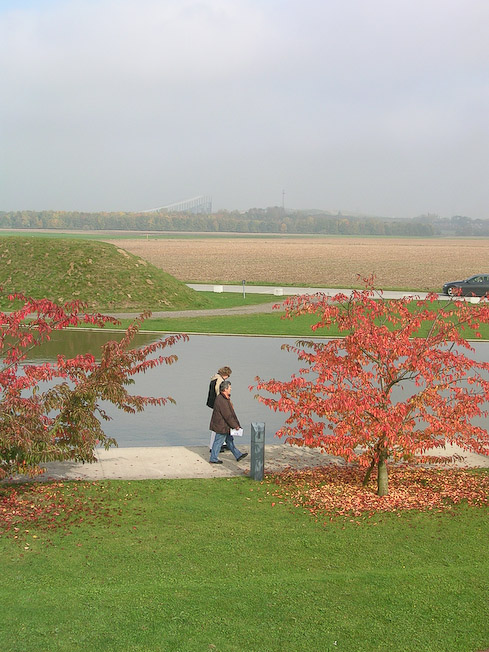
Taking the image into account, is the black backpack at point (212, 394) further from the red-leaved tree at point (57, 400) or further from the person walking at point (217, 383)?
the red-leaved tree at point (57, 400)

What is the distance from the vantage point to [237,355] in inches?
961

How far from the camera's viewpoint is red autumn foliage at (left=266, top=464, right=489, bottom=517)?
1081 cm

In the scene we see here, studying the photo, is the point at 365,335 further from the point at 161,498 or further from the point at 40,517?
the point at 40,517

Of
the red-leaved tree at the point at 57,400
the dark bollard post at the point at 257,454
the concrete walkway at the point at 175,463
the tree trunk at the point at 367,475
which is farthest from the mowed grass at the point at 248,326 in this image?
the red-leaved tree at the point at 57,400

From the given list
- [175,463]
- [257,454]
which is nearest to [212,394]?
[175,463]

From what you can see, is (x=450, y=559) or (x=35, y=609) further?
(x=450, y=559)

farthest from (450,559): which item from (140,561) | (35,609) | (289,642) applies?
(35,609)

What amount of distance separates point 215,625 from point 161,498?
3.99m

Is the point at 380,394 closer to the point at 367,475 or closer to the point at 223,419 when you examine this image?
A: the point at 367,475

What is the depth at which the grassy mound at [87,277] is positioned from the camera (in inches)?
1505

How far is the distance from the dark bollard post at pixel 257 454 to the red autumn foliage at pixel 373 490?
22 centimetres

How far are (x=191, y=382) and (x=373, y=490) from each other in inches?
366

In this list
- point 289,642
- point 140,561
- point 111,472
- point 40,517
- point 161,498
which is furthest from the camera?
point 111,472

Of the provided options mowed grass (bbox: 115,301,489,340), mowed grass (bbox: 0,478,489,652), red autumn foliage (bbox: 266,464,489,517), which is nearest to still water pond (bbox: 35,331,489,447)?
mowed grass (bbox: 115,301,489,340)
